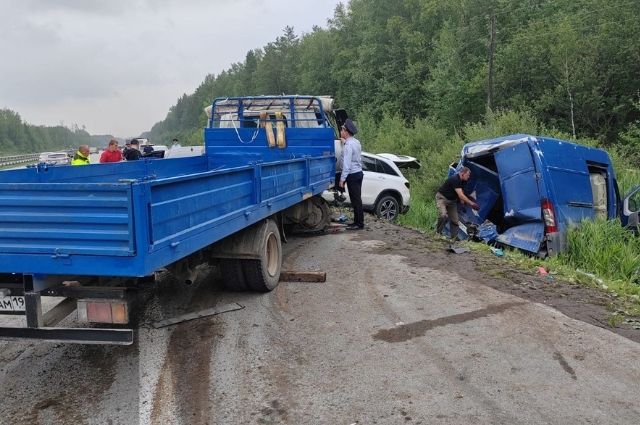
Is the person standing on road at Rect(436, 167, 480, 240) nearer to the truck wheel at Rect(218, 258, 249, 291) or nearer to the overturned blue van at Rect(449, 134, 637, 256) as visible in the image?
the overturned blue van at Rect(449, 134, 637, 256)

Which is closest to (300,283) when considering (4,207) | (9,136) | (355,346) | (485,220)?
(355,346)

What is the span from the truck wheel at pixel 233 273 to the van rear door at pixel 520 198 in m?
4.52

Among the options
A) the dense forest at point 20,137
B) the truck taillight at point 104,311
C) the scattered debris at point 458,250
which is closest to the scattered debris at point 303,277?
the scattered debris at point 458,250

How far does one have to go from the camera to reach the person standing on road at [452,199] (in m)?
9.07

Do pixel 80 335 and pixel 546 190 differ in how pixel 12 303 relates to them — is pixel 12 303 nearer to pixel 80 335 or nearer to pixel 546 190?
pixel 80 335

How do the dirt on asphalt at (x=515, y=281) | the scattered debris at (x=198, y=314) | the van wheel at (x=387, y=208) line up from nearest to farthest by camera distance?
the scattered debris at (x=198, y=314) → the dirt on asphalt at (x=515, y=281) → the van wheel at (x=387, y=208)

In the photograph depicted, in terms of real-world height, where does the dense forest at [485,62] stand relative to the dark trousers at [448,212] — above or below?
above

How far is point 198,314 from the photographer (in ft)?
16.8

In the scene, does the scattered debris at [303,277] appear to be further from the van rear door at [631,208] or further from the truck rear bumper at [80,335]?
the van rear door at [631,208]

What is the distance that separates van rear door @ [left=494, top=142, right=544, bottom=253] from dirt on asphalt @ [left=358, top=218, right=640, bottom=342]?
0.79 meters

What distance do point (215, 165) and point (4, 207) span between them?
17.6 feet

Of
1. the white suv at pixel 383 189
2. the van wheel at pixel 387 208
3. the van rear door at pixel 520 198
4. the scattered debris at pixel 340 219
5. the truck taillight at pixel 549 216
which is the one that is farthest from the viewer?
the van wheel at pixel 387 208

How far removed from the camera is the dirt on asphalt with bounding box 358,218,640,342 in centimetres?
512

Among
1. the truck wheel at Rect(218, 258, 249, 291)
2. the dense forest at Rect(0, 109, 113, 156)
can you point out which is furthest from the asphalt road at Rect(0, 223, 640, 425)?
the dense forest at Rect(0, 109, 113, 156)
